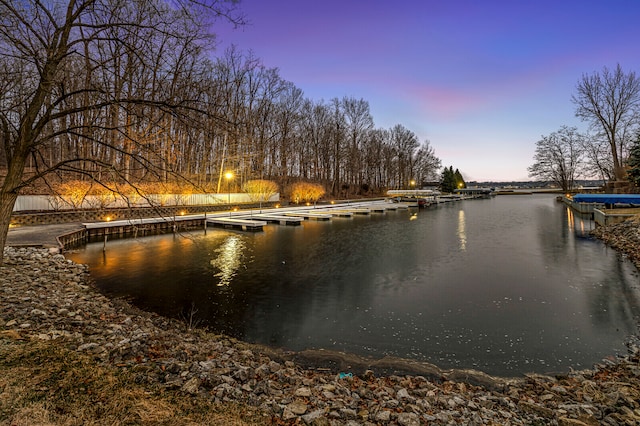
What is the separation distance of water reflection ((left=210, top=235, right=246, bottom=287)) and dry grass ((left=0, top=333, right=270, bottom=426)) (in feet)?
20.6

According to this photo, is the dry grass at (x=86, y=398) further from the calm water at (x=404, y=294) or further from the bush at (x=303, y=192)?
the bush at (x=303, y=192)

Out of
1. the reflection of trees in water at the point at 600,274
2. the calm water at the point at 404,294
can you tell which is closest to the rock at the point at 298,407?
the calm water at the point at 404,294

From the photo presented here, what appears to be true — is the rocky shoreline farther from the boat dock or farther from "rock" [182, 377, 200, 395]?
the boat dock

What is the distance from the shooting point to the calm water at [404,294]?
6.06 m

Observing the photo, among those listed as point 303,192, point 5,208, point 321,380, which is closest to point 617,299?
point 321,380

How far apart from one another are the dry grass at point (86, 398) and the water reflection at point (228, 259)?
6.28 meters

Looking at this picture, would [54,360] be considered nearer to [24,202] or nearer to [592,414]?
[592,414]

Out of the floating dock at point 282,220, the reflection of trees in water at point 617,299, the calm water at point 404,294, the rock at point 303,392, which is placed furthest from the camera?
the floating dock at point 282,220

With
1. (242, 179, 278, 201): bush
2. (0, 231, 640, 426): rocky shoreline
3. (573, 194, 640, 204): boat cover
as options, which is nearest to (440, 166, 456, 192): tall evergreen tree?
(573, 194, 640, 204): boat cover

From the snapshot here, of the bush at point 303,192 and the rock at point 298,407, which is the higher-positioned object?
the bush at point 303,192

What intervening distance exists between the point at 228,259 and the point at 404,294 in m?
7.51

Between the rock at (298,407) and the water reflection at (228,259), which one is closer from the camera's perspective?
the rock at (298,407)

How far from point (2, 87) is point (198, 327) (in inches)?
200

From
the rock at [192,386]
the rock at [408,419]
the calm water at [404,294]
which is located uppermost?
the rock at [192,386]
